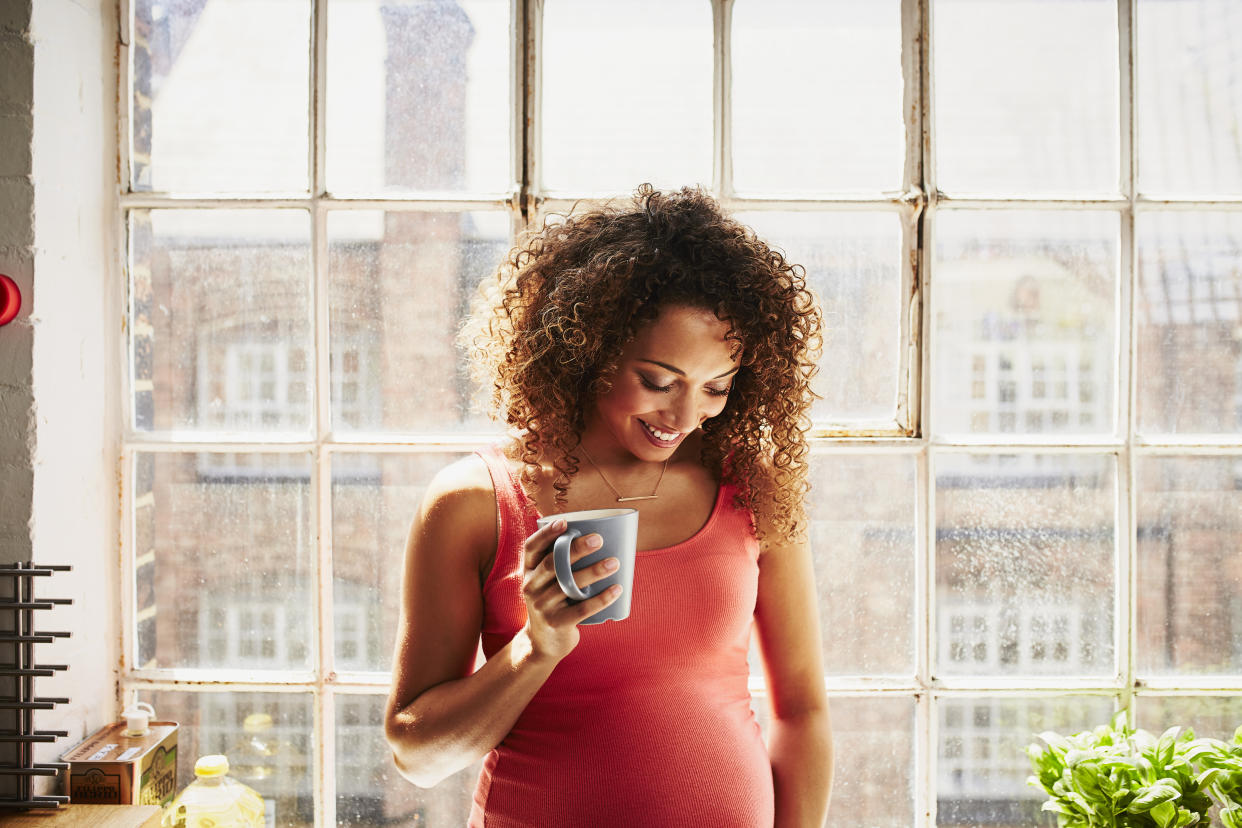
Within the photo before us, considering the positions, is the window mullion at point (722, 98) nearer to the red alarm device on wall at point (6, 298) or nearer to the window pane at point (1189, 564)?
the window pane at point (1189, 564)

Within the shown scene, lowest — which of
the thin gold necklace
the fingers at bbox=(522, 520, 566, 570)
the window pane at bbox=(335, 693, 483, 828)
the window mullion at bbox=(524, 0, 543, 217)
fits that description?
the window pane at bbox=(335, 693, 483, 828)

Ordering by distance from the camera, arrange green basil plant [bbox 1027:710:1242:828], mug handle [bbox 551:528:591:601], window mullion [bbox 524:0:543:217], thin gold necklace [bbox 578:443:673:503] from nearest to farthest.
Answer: mug handle [bbox 551:528:591:601]
thin gold necklace [bbox 578:443:673:503]
green basil plant [bbox 1027:710:1242:828]
window mullion [bbox 524:0:543:217]

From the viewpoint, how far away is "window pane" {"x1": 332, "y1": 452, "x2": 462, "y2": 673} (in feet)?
5.23

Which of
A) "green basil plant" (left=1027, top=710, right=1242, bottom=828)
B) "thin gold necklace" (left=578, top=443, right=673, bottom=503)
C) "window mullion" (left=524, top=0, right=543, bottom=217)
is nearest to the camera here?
"thin gold necklace" (left=578, top=443, right=673, bottom=503)

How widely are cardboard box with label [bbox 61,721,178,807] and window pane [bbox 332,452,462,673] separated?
315 mm

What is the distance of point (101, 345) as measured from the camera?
5.08 feet

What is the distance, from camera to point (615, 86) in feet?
5.20

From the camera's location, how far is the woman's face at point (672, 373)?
107 cm

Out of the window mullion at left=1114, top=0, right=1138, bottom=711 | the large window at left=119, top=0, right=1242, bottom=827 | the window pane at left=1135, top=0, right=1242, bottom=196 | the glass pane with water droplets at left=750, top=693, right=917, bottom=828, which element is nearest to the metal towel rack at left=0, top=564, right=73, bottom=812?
the large window at left=119, top=0, right=1242, bottom=827

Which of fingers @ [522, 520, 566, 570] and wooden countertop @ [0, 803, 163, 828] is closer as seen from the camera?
fingers @ [522, 520, 566, 570]

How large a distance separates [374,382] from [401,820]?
797 mm

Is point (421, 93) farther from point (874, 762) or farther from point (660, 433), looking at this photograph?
point (874, 762)

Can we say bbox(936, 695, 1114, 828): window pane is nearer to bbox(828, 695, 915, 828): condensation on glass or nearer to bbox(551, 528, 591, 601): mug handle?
bbox(828, 695, 915, 828): condensation on glass

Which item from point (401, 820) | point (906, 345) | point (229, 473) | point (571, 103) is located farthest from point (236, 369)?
point (906, 345)
